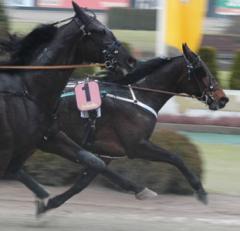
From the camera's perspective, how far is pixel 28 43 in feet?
20.9

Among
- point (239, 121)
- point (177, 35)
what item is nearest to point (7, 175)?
point (177, 35)

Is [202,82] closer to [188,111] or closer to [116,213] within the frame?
[116,213]

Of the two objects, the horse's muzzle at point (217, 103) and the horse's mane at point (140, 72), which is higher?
the horse's mane at point (140, 72)

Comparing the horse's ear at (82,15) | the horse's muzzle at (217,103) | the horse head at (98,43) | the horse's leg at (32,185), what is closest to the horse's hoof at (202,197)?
the horse's muzzle at (217,103)

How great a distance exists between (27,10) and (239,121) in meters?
19.9

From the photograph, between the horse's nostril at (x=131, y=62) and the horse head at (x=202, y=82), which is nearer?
the horse's nostril at (x=131, y=62)

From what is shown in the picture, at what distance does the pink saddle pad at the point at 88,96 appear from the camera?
737 cm

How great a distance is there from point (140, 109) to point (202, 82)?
73 centimetres

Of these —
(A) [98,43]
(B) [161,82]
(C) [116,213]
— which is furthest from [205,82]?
(A) [98,43]

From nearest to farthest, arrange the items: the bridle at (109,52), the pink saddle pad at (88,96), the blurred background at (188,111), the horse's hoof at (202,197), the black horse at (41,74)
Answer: the black horse at (41,74)
the bridle at (109,52)
the pink saddle pad at (88,96)
the horse's hoof at (202,197)
the blurred background at (188,111)

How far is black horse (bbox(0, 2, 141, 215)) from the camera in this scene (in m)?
6.02

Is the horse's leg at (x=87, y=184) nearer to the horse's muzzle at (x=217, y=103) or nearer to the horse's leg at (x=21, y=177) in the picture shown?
the horse's leg at (x=21, y=177)

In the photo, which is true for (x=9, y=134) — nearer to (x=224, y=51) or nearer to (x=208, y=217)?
(x=208, y=217)

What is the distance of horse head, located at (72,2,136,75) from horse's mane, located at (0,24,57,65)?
288mm
